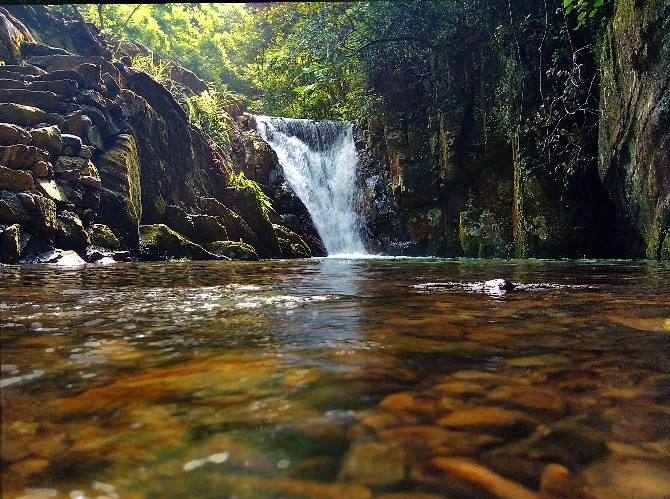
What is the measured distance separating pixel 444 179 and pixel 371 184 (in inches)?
113

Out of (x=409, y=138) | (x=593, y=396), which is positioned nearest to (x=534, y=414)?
(x=593, y=396)

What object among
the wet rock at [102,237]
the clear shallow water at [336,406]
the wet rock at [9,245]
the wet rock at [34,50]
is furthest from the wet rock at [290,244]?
the clear shallow water at [336,406]

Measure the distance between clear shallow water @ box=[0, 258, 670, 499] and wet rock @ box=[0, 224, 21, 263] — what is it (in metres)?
6.31

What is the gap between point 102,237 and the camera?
9.65 m

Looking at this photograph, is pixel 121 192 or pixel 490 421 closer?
pixel 490 421

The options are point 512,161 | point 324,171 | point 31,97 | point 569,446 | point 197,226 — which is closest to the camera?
point 569,446

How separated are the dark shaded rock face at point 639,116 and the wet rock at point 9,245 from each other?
971 cm

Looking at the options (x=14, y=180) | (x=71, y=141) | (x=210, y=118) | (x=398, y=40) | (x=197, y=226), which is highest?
(x=398, y=40)

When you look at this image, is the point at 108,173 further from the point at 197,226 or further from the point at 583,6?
the point at 583,6

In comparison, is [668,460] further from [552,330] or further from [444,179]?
[444,179]

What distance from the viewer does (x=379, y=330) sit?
215cm

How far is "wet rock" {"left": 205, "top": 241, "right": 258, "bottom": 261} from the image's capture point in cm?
1073

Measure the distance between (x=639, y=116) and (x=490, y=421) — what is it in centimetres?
800

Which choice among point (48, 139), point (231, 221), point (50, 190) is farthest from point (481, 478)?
point (231, 221)
